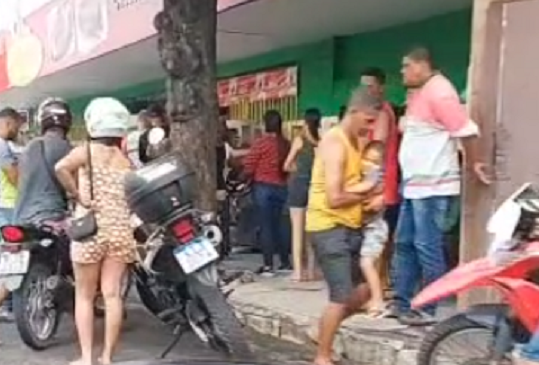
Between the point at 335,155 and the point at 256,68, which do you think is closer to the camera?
the point at 335,155

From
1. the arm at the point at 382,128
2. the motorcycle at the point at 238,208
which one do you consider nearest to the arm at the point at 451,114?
the arm at the point at 382,128

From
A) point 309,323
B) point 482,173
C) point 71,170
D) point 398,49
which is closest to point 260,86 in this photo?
point 398,49

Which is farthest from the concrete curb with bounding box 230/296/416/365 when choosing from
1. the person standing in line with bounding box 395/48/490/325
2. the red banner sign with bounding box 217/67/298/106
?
the red banner sign with bounding box 217/67/298/106

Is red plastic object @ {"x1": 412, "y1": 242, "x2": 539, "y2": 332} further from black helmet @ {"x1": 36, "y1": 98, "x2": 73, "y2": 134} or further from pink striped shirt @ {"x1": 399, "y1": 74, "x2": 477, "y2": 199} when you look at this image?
black helmet @ {"x1": 36, "y1": 98, "x2": 73, "y2": 134}

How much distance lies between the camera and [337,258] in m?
6.67

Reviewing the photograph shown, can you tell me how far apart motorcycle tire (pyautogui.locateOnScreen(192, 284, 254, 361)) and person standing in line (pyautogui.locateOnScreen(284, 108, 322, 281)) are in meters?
3.78

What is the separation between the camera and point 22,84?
20.4 m

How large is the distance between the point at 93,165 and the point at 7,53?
14703 millimetres

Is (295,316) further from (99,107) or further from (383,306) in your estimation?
(99,107)

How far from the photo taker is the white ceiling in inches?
465

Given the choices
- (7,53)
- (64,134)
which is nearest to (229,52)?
(7,53)

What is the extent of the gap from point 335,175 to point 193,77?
345 cm

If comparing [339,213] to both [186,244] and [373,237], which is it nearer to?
[373,237]

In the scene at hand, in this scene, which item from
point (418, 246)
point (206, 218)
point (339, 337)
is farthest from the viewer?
point (339, 337)
